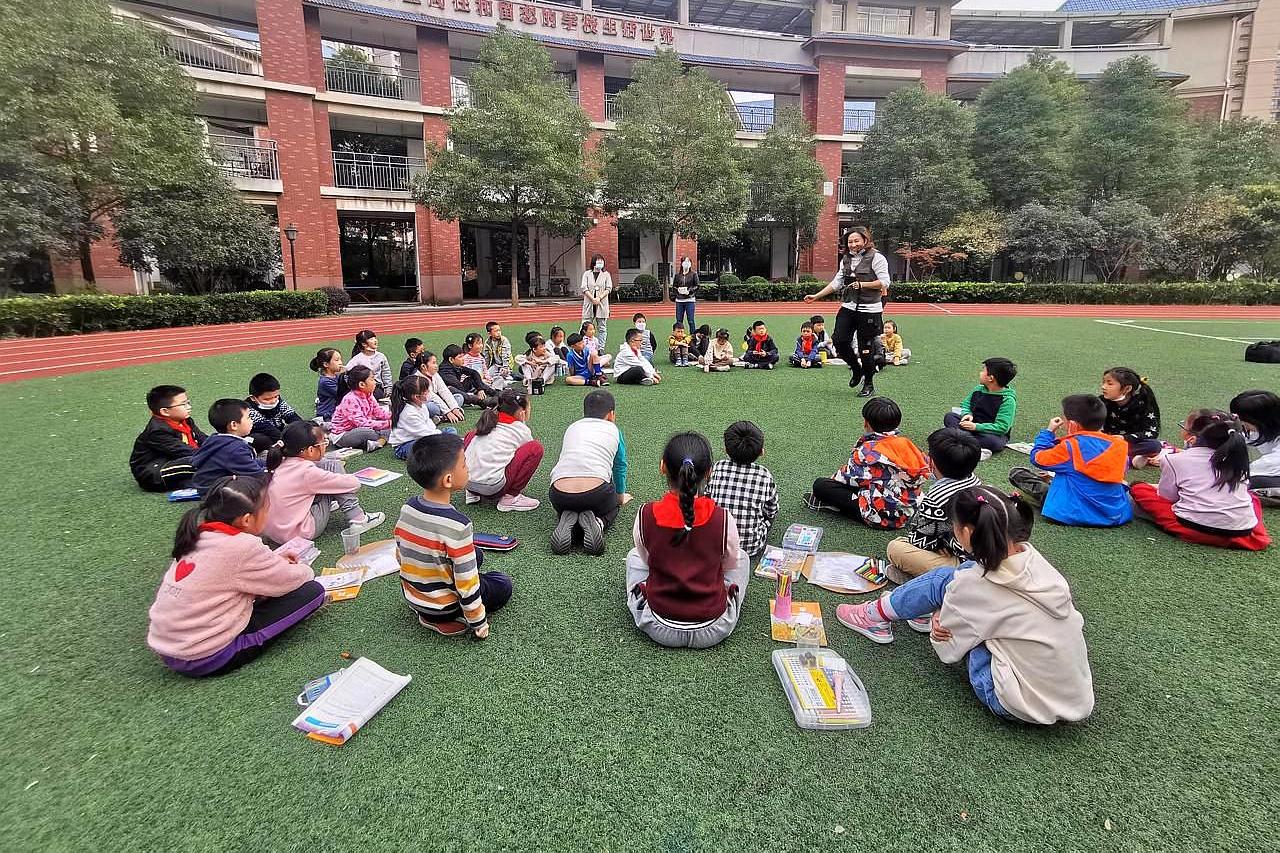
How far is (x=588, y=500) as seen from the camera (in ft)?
11.9

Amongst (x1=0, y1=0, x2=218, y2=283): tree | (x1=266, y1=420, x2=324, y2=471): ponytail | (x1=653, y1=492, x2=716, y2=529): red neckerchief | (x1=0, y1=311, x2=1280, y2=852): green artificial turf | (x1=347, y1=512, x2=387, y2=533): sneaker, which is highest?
(x1=0, y1=0, x2=218, y2=283): tree

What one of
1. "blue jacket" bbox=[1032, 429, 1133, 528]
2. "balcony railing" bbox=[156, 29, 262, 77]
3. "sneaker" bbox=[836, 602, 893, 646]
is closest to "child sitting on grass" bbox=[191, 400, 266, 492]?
"sneaker" bbox=[836, 602, 893, 646]

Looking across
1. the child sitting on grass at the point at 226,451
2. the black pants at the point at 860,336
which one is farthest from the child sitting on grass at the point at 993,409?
the child sitting on grass at the point at 226,451

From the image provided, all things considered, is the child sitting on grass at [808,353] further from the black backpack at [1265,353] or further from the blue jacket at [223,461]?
the blue jacket at [223,461]

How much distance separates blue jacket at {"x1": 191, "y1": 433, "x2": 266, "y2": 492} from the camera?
406 cm

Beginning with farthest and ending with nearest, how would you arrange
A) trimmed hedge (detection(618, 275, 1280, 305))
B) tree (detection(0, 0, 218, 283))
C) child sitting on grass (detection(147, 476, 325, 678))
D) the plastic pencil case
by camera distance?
trimmed hedge (detection(618, 275, 1280, 305)), tree (detection(0, 0, 218, 283)), child sitting on grass (detection(147, 476, 325, 678)), the plastic pencil case

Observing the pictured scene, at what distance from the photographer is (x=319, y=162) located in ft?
65.7

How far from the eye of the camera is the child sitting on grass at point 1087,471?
12.2 ft

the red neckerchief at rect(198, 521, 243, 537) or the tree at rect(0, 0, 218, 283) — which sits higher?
the tree at rect(0, 0, 218, 283)

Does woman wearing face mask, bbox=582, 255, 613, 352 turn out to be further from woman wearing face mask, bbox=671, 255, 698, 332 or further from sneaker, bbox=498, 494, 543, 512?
sneaker, bbox=498, 494, 543, 512

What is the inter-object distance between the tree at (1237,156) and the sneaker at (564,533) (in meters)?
31.0

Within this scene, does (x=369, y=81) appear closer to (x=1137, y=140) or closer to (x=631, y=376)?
(x=631, y=376)

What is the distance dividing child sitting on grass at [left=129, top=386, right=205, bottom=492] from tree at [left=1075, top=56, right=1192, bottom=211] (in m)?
29.0

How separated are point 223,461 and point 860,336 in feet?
20.4
